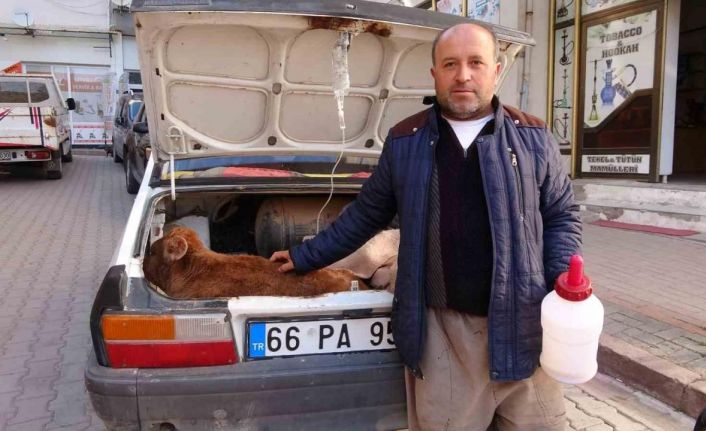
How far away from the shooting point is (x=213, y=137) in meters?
3.37

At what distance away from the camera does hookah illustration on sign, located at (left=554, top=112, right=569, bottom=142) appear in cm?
889

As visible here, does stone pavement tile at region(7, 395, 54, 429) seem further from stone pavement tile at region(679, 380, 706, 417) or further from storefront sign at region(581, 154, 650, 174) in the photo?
storefront sign at region(581, 154, 650, 174)

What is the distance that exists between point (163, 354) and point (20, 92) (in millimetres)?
11731

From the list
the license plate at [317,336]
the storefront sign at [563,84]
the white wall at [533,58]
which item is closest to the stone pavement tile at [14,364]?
the license plate at [317,336]

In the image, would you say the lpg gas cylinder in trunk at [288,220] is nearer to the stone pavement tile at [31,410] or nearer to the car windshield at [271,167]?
the car windshield at [271,167]

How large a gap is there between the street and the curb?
2.6 inches

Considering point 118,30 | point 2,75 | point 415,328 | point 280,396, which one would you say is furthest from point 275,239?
point 118,30

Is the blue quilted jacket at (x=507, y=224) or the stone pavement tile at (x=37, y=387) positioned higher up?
the blue quilted jacket at (x=507, y=224)

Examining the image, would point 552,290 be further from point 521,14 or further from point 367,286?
point 521,14

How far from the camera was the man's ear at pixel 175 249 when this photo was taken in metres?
2.54

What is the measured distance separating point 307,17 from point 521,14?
7438 mm

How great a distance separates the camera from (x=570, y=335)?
164 cm

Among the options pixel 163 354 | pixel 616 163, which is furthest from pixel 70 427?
pixel 616 163

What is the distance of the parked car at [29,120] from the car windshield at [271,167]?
954 centimetres
